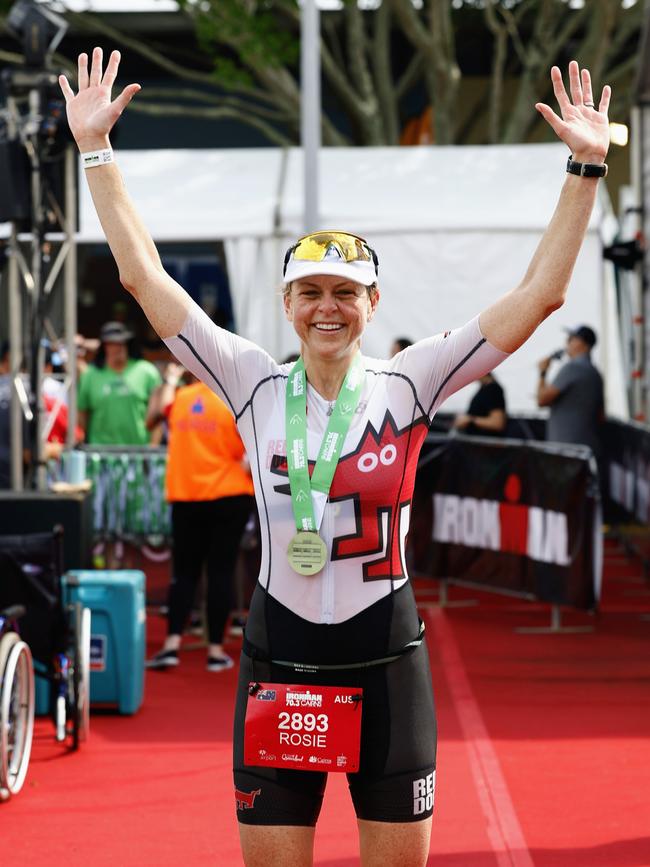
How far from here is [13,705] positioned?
6.36m

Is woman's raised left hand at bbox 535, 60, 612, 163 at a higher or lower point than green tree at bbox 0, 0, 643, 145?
lower

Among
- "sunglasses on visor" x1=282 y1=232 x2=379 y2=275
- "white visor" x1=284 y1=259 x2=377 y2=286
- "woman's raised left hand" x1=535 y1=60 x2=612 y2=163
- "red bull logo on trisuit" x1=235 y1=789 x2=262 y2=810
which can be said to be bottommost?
"red bull logo on trisuit" x1=235 y1=789 x2=262 y2=810

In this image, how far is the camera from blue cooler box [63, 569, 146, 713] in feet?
25.7

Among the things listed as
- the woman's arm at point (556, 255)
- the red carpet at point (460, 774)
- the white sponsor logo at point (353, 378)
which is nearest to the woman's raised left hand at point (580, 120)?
the woman's arm at point (556, 255)

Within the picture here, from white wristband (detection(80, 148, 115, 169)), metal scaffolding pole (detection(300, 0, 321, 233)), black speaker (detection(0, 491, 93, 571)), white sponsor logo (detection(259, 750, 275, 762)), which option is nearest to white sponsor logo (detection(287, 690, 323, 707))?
white sponsor logo (detection(259, 750, 275, 762))

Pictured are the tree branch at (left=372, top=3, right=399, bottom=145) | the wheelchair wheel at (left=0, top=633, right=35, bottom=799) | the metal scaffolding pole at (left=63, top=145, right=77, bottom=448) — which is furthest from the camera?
the tree branch at (left=372, top=3, right=399, bottom=145)

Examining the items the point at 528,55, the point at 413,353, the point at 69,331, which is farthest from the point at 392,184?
the point at 413,353

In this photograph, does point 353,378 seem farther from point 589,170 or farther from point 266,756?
point 266,756

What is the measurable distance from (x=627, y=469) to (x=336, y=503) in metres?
10.3

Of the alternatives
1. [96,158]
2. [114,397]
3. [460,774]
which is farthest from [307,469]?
[114,397]

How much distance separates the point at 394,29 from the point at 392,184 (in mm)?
9904

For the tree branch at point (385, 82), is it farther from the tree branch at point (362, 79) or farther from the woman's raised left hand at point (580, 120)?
the woman's raised left hand at point (580, 120)

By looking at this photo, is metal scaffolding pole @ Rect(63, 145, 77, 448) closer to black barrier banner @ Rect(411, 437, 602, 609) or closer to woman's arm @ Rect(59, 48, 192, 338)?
black barrier banner @ Rect(411, 437, 602, 609)

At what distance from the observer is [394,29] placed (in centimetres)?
2558
